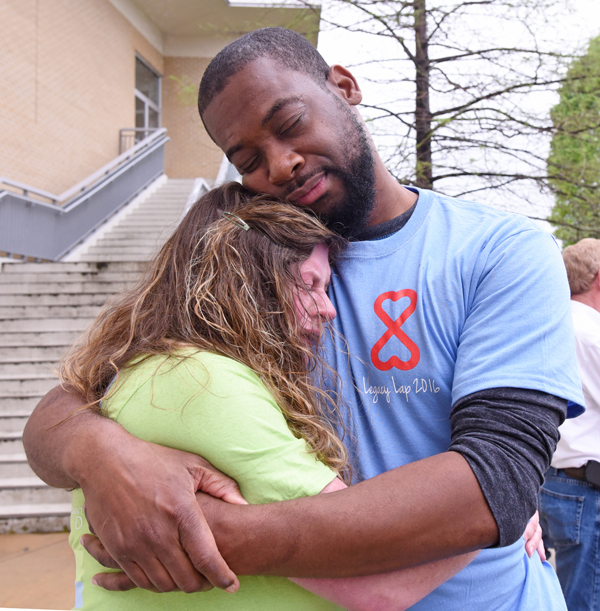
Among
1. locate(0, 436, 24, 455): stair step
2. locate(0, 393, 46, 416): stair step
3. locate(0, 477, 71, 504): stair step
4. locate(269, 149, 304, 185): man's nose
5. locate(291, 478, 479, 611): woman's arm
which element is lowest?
locate(0, 477, 71, 504): stair step

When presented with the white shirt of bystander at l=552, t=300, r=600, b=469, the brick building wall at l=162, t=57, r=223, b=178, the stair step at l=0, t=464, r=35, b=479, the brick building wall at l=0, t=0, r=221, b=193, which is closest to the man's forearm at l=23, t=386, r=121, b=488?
the white shirt of bystander at l=552, t=300, r=600, b=469

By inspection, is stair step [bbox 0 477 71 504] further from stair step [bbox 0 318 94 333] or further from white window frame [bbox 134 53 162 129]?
white window frame [bbox 134 53 162 129]

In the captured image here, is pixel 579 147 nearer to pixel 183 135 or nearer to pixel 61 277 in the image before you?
pixel 61 277

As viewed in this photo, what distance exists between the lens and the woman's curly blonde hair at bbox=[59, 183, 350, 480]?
1.23 m

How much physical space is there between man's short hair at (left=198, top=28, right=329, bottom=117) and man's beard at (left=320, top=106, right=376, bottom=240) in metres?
0.24

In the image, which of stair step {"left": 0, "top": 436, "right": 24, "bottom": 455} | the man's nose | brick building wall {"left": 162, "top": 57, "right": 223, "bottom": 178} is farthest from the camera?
brick building wall {"left": 162, "top": 57, "right": 223, "bottom": 178}

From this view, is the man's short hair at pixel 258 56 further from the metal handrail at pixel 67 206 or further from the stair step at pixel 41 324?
the metal handrail at pixel 67 206

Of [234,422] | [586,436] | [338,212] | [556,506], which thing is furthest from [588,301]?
[234,422]

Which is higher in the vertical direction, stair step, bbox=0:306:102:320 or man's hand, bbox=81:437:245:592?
stair step, bbox=0:306:102:320

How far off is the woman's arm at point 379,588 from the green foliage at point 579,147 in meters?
5.92

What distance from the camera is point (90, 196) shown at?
34.5 feet

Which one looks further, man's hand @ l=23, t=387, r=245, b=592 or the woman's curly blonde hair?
the woman's curly blonde hair

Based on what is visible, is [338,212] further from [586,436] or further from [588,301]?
[588,301]

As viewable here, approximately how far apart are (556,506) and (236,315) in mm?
2440
